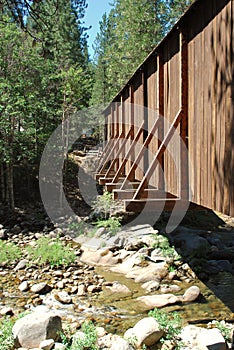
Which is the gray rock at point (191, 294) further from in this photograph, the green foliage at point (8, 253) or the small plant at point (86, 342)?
the green foliage at point (8, 253)

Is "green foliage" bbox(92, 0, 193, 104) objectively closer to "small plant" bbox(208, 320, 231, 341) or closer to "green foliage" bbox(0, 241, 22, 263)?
"green foliage" bbox(0, 241, 22, 263)

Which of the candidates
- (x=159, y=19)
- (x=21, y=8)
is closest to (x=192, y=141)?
(x=21, y=8)

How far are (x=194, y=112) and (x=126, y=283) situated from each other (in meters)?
4.44

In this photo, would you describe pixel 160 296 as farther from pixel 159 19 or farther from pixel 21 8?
pixel 159 19

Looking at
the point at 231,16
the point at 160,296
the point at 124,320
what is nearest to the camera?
the point at 231,16

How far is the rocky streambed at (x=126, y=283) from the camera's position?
242 inches

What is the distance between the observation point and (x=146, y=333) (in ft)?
16.5

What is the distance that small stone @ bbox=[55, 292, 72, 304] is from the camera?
6.96 meters

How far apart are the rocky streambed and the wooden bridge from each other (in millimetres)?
1934

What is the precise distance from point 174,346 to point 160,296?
1.90 meters

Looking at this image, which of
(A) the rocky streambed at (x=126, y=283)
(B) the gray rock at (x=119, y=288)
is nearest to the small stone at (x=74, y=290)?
(A) the rocky streambed at (x=126, y=283)

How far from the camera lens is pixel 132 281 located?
8102mm

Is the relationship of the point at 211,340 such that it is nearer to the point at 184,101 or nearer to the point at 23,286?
the point at 184,101

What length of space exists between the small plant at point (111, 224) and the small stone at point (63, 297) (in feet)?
15.3
